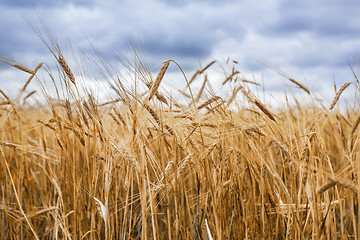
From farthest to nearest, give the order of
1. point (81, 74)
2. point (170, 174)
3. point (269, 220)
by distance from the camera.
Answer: point (81, 74) < point (269, 220) < point (170, 174)

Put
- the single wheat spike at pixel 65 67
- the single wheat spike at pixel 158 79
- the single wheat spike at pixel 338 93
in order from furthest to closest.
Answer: the single wheat spike at pixel 338 93
the single wheat spike at pixel 65 67
the single wheat spike at pixel 158 79

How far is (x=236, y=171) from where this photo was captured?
1.71 m

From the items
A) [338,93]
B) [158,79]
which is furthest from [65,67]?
[338,93]

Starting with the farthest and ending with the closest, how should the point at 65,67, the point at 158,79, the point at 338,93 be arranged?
the point at 338,93 < the point at 65,67 < the point at 158,79

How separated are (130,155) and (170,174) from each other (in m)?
0.25

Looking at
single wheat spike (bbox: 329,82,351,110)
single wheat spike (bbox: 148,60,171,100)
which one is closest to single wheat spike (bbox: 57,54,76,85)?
single wheat spike (bbox: 148,60,171,100)

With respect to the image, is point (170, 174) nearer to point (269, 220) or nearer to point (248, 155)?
point (248, 155)

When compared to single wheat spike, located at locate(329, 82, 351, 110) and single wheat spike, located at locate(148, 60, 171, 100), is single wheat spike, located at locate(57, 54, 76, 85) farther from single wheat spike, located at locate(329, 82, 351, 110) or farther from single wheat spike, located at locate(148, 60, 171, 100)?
single wheat spike, located at locate(329, 82, 351, 110)

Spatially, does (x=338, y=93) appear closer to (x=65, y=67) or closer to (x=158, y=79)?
(x=158, y=79)

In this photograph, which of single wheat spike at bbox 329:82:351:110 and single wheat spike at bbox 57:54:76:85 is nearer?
single wheat spike at bbox 57:54:76:85

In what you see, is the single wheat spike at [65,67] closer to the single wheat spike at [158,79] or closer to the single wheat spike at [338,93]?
the single wheat spike at [158,79]

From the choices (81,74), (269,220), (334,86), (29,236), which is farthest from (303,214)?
(29,236)

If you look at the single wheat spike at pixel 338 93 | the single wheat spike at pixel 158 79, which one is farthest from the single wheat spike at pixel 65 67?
the single wheat spike at pixel 338 93

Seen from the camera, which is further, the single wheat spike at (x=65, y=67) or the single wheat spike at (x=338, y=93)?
the single wheat spike at (x=338, y=93)
